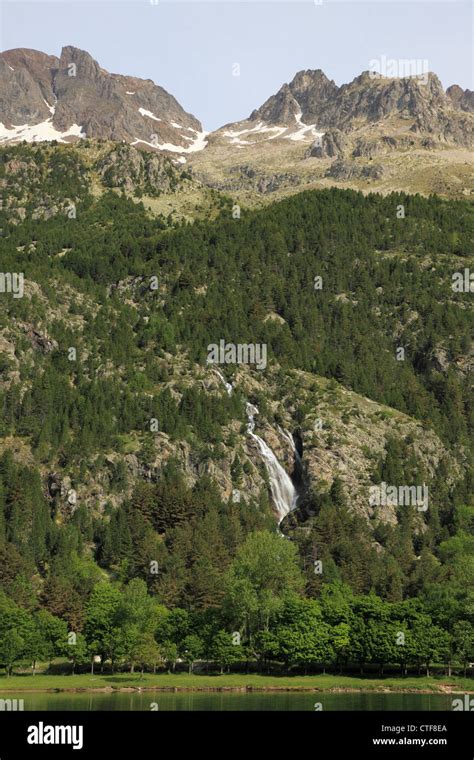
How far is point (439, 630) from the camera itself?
137375 mm

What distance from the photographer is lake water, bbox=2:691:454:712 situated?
96.9 m

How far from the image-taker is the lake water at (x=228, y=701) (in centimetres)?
9694

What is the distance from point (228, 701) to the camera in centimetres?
10500

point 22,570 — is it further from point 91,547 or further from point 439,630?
point 439,630
